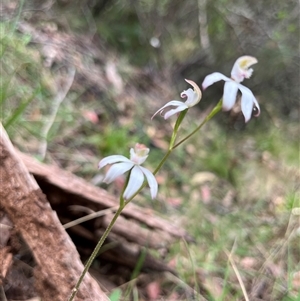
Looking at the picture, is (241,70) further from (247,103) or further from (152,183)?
(152,183)

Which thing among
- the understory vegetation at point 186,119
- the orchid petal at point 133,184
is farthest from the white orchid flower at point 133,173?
the understory vegetation at point 186,119

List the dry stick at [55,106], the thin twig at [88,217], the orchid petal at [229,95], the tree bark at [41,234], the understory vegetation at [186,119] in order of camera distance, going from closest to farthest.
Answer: the orchid petal at [229,95] → the tree bark at [41,234] → the thin twig at [88,217] → the understory vegetation at [186,119] → the dry stick at [55,106]

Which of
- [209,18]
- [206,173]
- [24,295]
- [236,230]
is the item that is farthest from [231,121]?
[24,295]

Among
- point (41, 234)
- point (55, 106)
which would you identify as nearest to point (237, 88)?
point (41, 234)

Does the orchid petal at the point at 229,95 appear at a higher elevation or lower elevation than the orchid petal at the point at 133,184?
higher

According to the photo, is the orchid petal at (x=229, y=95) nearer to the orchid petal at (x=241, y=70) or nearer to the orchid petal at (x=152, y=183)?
the orchid petal at (x=241, y=70)

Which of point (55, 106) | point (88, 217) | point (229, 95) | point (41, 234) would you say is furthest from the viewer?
point (55, 106)

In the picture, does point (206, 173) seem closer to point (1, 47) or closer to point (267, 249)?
point (267, 249)
